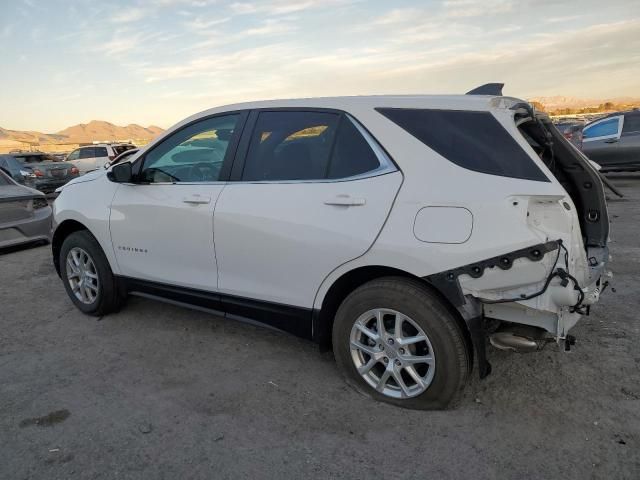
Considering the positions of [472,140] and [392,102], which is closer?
[472,140]

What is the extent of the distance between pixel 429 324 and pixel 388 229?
0.56 m

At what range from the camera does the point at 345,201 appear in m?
2.96

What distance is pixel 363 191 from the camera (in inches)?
116

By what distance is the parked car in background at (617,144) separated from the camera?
11.5 meters

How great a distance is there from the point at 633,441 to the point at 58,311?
462 cm

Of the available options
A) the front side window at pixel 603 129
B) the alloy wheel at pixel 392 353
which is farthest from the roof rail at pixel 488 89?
the front side window at pixel 603 129

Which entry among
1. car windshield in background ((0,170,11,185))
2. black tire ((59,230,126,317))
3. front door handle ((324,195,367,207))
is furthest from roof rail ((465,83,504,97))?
car windshield in background ((0,170,11,185))

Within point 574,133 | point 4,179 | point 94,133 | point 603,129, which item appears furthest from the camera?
point 94,133

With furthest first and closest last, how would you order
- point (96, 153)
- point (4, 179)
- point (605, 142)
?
point (96, 153) < point (605, 142) < point (4, 179)

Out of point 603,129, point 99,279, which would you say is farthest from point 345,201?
point 603,129

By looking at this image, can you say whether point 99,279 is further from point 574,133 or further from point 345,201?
point 574,133

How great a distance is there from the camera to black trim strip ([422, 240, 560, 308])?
2.51 meters

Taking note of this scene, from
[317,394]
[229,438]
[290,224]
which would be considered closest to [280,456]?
[229,438]

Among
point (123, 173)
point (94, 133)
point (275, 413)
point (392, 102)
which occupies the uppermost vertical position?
point (94, 133)
